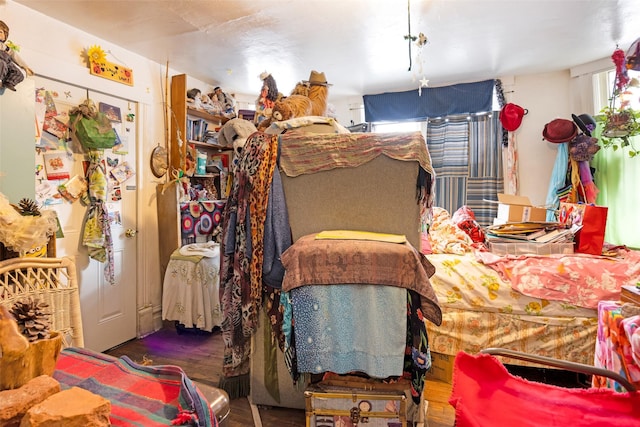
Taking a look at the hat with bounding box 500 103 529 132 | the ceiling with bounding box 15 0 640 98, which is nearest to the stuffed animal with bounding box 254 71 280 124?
the ceiling with bounding box 15 0 640 98

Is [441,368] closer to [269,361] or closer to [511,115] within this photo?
[269,361]

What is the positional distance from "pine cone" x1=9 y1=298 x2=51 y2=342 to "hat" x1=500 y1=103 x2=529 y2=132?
4624 millimetres

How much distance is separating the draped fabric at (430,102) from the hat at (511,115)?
19 centimetres

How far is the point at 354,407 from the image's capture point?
1.55m

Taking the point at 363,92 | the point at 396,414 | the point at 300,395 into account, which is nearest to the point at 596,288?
the point at 396,414

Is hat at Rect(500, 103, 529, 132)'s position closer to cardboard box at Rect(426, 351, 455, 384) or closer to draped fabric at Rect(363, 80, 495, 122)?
draped fabric at Rect(363, 80, 495, 122)

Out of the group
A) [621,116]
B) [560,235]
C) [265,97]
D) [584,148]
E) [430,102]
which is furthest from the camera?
[430,102]

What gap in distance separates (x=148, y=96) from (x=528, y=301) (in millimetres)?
3438

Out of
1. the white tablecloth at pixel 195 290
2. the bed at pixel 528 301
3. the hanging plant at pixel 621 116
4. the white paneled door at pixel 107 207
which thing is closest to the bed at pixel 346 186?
the bed at pixel 528 301

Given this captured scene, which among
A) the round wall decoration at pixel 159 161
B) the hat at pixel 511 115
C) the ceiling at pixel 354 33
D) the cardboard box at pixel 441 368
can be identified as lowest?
the cardboard box at pixel 441 368

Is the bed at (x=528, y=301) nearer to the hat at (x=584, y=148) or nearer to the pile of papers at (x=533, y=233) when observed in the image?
the pile of papers at (x=533, y=233)

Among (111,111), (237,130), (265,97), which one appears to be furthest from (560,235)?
(111,111)

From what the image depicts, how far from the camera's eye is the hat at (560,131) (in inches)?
152

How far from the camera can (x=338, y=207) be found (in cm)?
186
